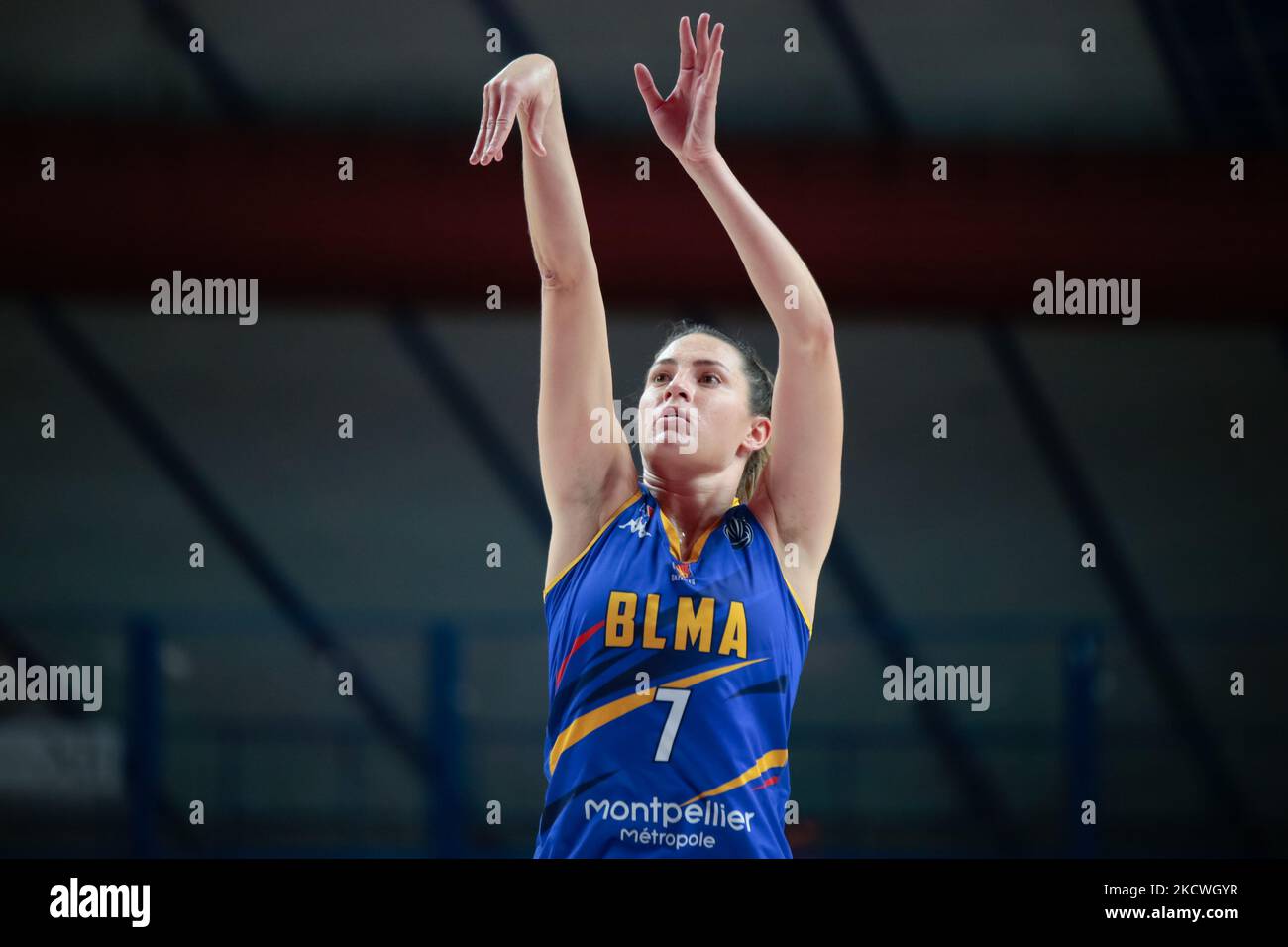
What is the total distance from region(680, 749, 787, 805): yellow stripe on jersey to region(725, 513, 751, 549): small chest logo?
36 cm

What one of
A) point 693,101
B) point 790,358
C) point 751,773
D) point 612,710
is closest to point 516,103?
point 693,101

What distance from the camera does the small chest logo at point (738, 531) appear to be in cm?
225

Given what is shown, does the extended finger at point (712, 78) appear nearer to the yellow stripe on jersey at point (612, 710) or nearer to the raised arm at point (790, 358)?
the raised arm at point (790, 358)

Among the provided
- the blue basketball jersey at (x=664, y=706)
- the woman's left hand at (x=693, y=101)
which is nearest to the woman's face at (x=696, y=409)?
the blue basketball jersey at (x=664, y=706)

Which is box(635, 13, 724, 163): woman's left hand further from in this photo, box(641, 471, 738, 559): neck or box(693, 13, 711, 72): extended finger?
box(641, 471, 738, 559): neck

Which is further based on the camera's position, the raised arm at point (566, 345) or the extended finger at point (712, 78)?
the extended finger at point (712, 78)

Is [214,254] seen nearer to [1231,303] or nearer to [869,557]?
[869,557]

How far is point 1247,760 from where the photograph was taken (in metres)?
4.46

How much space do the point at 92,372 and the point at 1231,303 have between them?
365cm

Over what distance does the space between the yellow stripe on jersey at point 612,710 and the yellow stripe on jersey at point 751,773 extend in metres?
0.16

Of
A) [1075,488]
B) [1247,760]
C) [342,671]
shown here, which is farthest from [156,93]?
[1247,760]

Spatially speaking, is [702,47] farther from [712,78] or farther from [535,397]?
[535,397]

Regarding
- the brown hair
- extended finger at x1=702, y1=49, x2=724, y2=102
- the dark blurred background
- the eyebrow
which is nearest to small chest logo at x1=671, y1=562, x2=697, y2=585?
the brown hair

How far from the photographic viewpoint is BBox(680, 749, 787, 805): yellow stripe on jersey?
208 centimetres
